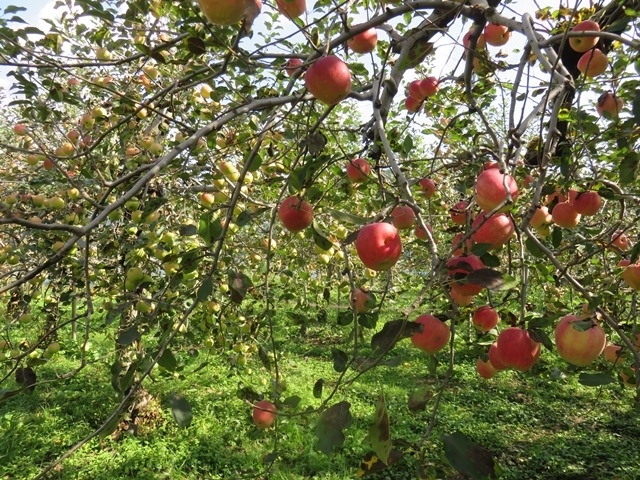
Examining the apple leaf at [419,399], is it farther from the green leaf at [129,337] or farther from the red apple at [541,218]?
the red apple at [541,218]

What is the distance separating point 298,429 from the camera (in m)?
3.90

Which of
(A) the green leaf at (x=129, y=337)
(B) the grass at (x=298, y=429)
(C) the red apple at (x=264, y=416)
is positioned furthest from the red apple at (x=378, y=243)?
(B) the grass at (x=298, y=429)

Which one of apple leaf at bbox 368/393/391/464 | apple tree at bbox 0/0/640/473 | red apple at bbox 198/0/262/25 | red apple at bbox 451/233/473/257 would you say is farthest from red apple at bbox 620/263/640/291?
Answer: red apple at bbox 198/0/262/25

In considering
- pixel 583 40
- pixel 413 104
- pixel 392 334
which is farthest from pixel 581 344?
pixel 413 104

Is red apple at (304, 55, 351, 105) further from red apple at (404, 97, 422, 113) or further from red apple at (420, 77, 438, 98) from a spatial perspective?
red apple at (404, 97, 422, 113)

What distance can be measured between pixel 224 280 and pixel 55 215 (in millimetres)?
975

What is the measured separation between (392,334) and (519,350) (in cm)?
66

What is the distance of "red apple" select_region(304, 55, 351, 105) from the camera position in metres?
1.15

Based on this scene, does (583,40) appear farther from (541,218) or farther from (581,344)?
(581,344)

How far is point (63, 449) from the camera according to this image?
11.5ft

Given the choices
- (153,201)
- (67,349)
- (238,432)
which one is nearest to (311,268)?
(238,432)

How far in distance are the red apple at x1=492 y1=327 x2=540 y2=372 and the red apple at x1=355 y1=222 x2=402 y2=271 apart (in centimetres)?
48

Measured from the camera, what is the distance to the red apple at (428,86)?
2186 millimetres

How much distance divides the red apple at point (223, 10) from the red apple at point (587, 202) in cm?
138
